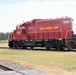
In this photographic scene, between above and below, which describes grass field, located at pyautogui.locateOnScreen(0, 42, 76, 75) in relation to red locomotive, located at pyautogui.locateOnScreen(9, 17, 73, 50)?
below

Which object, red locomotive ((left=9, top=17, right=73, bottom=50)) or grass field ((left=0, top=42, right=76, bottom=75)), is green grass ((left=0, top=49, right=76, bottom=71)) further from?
red locomotive ((left=9, top=17, right=73, bottom=50))

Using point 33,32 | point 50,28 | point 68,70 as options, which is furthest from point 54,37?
point 68,70

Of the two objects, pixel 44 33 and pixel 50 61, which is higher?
pixel 44 33

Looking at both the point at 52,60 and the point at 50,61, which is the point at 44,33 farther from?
the point at 50,61

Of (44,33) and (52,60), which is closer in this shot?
(52,60)

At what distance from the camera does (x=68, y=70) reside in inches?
634

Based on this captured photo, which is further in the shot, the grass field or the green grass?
the green grass

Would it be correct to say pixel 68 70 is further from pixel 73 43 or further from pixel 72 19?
pixel 72 19

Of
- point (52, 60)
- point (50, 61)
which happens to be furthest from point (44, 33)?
point (50, 61)

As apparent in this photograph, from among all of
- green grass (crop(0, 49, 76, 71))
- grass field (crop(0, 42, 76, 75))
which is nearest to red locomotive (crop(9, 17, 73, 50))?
green grass (crop(0, 49, 76, 71))

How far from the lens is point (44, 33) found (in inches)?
1516

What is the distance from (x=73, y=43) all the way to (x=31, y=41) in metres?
8.46

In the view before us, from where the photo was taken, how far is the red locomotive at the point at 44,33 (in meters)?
35.7

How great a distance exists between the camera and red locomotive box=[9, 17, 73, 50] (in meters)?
35.7
